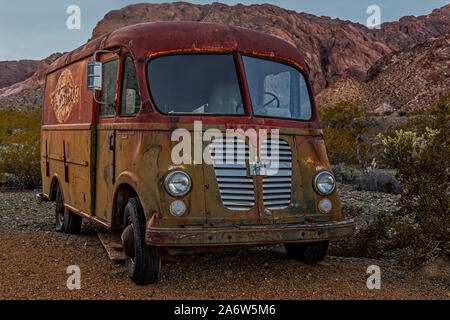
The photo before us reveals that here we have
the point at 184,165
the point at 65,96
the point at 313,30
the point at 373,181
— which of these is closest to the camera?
the point at 184,165

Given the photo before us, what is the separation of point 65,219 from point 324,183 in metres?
4.31

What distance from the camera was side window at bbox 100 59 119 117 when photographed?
18.2 feet

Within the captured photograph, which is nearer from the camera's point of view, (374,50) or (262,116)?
(262,116)

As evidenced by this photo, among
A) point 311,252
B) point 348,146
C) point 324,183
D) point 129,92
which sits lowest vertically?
point 311,252

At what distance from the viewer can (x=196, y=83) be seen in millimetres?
5051

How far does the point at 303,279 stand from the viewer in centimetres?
504

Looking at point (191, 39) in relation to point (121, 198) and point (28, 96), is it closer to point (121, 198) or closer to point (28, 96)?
point (121, 198)

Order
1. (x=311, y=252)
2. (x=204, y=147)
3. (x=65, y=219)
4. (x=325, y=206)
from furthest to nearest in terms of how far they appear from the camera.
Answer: (x=65, y=219)
(x=311, y=252)
(x=325, y=206)
(x=204, y=147)

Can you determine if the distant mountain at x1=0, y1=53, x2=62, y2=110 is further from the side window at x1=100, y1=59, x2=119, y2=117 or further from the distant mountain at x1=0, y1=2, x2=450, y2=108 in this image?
the side window at x1=100, y1=59, x2=119, y2=117

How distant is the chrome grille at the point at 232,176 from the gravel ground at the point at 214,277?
2.75ft

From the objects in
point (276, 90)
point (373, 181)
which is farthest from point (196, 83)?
point (373, 181)

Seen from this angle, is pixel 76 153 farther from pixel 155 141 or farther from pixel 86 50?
pixel 155 141

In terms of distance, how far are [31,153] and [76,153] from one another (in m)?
8.02

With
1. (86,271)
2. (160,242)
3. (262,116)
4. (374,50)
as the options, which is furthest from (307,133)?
(374,50)
